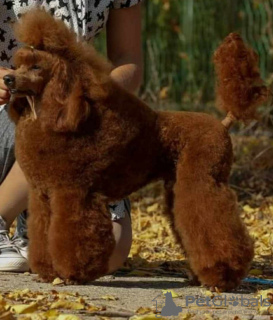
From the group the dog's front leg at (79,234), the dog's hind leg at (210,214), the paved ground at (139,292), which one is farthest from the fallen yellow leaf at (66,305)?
the dog's hind leg at (210,214)

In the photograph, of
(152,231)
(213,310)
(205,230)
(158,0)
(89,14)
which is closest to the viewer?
(213,310)

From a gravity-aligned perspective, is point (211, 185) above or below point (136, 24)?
below

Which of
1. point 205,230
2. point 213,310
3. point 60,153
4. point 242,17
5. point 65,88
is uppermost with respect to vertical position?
point 242,17

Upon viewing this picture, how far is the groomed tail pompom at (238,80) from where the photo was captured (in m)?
3.64

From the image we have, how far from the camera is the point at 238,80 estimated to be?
3.63 meters

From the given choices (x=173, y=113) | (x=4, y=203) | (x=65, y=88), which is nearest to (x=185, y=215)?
(x=173, y=113)

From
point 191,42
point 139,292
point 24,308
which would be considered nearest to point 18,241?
point 139,292

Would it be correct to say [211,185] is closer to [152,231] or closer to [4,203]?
[4,203]

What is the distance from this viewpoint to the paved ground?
10.7 feet

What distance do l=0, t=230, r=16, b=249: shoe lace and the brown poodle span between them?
58 centimetres

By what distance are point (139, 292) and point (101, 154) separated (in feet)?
1.99

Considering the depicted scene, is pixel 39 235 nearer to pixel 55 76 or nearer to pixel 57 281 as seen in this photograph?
pixel 57 281

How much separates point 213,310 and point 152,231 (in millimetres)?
2318

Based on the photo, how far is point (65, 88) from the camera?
A: 3293 mm
